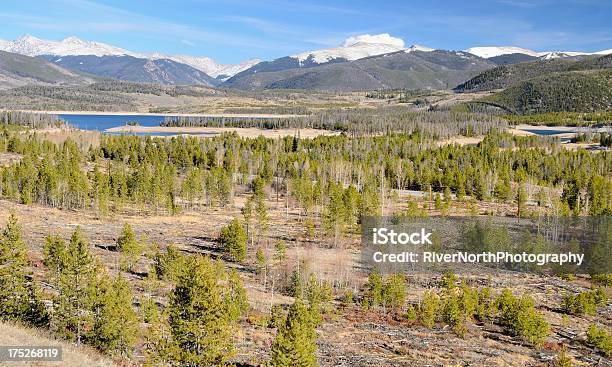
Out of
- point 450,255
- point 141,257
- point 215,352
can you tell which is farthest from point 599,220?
point 215,352

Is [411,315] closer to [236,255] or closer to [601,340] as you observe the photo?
[601,340]

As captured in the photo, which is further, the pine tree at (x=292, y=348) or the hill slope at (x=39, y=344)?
the pine tree at (x=292, y=348)

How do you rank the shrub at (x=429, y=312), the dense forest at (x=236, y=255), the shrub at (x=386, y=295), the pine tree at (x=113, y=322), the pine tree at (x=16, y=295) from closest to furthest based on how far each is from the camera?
the dense forest at (x=236, y=255) < the pine tree at (x=113, y=322) < the pine tree at (x=16, y=295) < the shrub at (x=429, y=312) < the shrub at (x=386, y=295)

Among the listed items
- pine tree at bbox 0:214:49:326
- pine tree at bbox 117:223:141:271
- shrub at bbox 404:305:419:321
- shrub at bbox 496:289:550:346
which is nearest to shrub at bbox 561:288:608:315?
shrub at bbox 496:289:550:346

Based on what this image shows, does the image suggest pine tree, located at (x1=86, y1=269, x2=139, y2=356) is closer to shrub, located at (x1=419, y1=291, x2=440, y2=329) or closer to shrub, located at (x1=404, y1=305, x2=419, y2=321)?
shrub, located at (x1=404, y1=305, x2=419, y2=321)

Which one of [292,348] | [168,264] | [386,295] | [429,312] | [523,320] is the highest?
[292,348]

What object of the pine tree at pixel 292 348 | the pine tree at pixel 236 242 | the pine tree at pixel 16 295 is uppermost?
the pine tree at pixel 16 295

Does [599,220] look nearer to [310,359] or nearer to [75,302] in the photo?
[310,359]

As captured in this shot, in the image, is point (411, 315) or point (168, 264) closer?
point (411, 315)

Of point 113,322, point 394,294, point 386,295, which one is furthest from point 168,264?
point 394,294

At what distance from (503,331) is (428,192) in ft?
325

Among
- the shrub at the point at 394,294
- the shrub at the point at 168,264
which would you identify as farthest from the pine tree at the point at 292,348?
the shrub at the point at 394,294

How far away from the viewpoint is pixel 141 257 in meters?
80.2

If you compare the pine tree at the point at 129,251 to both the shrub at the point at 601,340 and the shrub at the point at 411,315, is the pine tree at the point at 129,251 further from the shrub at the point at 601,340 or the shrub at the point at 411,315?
the shrub at the point at 601,340
